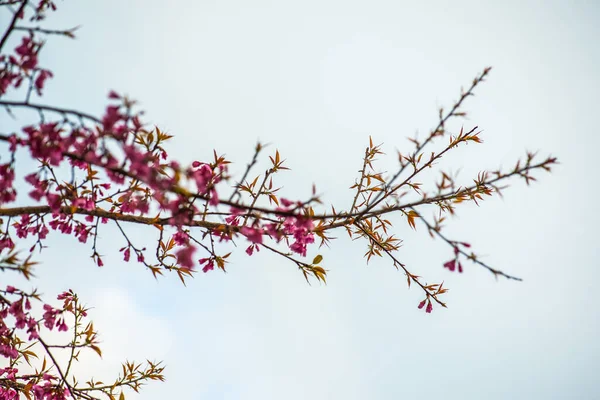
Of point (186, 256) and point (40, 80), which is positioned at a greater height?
point (40, 80)

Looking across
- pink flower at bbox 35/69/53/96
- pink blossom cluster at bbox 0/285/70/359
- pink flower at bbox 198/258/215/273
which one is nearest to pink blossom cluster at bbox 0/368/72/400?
pink blossom cluster at bbox 0/285/70/359

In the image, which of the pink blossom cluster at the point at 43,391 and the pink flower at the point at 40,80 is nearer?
the pink flower at the point at 40,80

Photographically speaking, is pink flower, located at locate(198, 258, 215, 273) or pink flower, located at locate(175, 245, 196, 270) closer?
pink flower, located at locate(175, 245, 196, 270)

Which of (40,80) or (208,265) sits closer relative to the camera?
(40,80)

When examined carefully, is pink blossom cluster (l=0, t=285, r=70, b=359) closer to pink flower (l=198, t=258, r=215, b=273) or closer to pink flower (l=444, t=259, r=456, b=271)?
pink flower (l=198, t=258, r=215, b=273)

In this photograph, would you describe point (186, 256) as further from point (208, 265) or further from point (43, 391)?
point (43, 391)

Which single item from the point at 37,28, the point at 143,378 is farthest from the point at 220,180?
the point at 143,378

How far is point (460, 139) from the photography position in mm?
3418

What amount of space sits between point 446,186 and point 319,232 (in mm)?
1142

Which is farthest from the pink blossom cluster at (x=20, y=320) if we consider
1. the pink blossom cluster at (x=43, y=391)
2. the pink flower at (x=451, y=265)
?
the pink flower at (x=451, y=265)

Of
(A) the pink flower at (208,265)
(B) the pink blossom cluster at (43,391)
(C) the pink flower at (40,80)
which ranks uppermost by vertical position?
(C) the pink flower at (40,80)

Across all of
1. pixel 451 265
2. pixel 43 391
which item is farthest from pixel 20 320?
pixel 451 265

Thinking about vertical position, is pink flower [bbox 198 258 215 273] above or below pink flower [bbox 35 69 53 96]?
below

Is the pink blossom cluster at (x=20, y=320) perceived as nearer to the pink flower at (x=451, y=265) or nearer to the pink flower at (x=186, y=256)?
the pink flower at (x=186, y=256)
